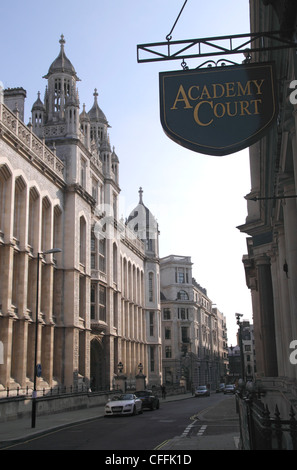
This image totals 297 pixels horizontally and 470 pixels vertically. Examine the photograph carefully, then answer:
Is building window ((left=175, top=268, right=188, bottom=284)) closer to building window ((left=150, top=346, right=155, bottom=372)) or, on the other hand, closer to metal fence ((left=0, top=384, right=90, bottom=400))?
building window ((left=150, top=346, right=155, bottom=372))

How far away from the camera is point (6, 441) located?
16156 millimetres

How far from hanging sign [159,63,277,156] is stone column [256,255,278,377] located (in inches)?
663

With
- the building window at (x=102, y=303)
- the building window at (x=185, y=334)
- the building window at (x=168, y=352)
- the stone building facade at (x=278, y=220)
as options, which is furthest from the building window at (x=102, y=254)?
the building window at (x=185, y=334)

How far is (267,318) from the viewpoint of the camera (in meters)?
24.3

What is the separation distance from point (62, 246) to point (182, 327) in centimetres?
5530

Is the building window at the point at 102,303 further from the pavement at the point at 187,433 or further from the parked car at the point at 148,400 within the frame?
the pavement at the point at 187,433

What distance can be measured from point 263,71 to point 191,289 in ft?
287

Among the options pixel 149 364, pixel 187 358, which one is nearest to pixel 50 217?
pixel 149 364

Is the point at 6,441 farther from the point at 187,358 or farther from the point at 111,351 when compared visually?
the point at 187,358

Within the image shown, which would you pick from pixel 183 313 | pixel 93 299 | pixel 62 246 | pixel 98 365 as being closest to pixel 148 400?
pixel 62 246

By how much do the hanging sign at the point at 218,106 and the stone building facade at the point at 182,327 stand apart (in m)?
78.2

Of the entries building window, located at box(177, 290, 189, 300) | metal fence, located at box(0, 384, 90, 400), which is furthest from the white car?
building window, located at box(177, 290, 189, 300)

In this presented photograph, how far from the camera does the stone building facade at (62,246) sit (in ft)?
98.9
